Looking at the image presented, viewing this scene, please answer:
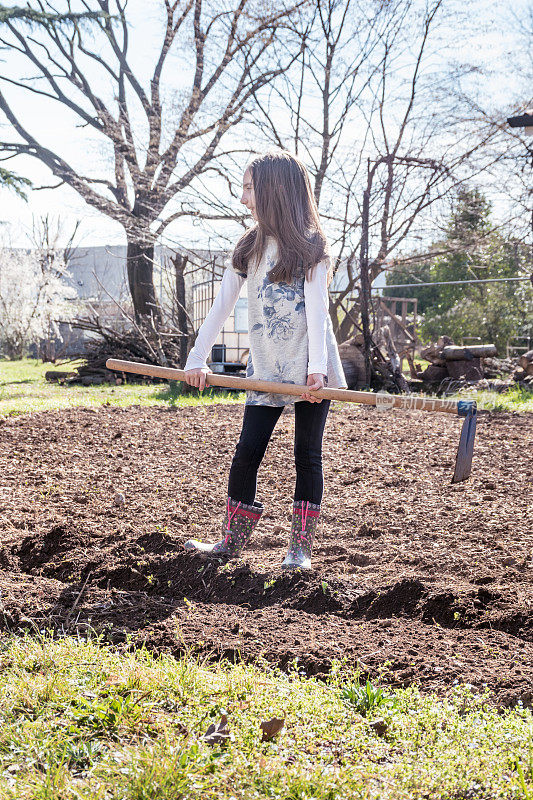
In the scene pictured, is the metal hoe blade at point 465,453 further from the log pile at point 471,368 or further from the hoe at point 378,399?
the log pile at point 471,368

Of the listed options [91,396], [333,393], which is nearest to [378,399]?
[333,393]

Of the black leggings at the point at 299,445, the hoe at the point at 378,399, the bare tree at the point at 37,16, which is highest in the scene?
the bare tree at the point at 37,16

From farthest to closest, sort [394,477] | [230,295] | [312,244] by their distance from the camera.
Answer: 1. [394,477]
2. [230,295]
3. [312,244]

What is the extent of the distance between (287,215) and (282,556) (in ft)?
5.10

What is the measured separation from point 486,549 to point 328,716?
1768mm

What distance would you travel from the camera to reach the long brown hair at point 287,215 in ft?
10.2

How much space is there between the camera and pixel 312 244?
122 inches

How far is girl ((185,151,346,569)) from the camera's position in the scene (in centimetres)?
310

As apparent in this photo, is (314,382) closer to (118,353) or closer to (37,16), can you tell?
(118,353)

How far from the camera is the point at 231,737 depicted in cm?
176

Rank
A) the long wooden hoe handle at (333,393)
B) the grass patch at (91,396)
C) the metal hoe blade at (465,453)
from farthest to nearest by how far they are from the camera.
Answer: the grass patch at (91,396), the metal hoe blade at (465,453), the long wooden hoe handle at (333,393)

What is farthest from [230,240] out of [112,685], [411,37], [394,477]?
[112,685]

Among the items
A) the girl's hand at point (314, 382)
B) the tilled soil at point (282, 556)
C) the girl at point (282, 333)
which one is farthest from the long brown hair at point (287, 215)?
the tilled soil at point (282, 556)

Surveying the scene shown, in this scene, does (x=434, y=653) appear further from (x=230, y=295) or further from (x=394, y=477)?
(x=394, y=477)
